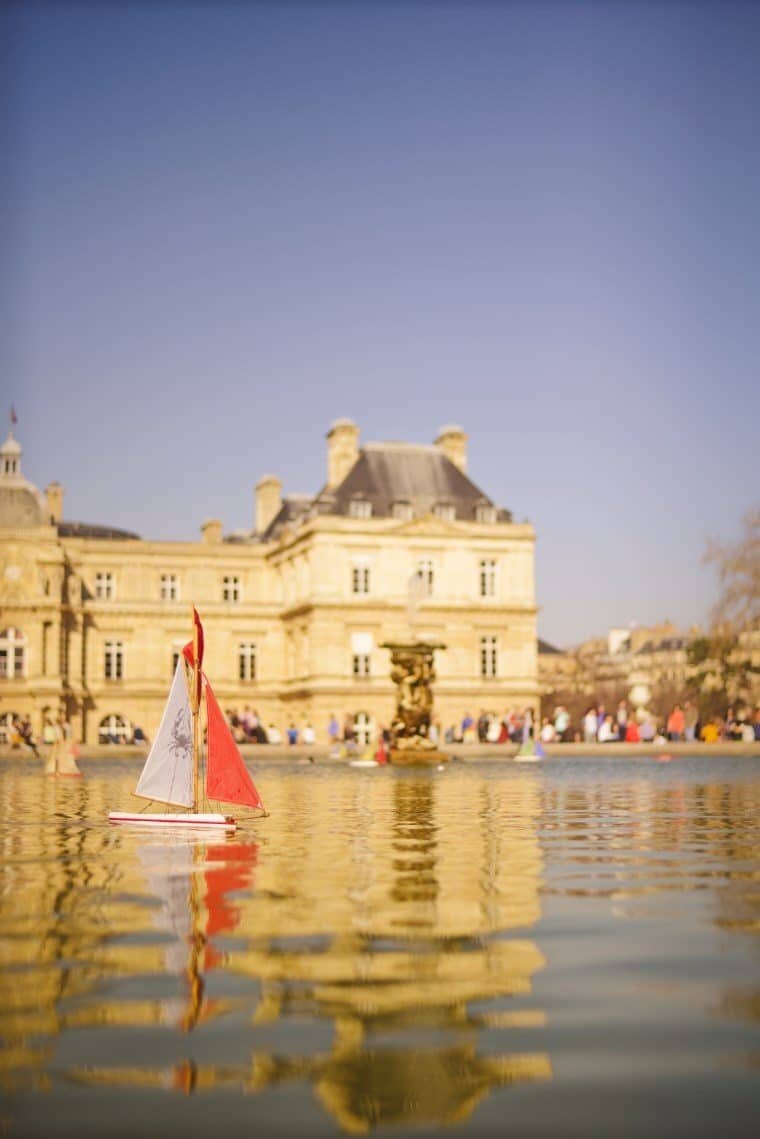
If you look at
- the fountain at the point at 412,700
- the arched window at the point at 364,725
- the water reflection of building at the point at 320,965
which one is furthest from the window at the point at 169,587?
the water reflection of building at the point at 320,965

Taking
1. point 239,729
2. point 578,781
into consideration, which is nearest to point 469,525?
point 239,729

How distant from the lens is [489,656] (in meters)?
77.8

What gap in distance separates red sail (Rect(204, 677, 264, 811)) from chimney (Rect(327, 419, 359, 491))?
64050 millimetres

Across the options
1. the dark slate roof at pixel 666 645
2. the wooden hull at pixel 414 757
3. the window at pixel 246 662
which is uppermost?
the dark slate roof at pixel 666 645

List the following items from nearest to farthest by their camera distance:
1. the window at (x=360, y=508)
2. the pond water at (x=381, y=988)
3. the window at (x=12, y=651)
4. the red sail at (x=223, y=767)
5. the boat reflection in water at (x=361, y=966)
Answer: the pond water at (x=381, y=988), the boat reflection in water at (x=361, y=966), the red sail at (x=223, y=767), the window at (x=12, y=651), the window at (x=360, y=508)

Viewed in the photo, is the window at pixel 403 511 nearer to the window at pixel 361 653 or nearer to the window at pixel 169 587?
the window at pixel 361 653

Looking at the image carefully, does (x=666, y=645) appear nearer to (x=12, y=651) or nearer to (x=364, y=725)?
(x=364, y=725)

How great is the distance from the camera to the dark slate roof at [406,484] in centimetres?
7762

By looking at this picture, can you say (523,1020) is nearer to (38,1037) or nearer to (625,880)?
(38,1037)

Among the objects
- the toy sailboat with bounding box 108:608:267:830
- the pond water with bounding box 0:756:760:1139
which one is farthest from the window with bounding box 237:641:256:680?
the pond water with bounding box 0:756:760:1139

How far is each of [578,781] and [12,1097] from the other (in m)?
26.1

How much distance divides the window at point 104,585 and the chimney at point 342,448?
1218 centimetres

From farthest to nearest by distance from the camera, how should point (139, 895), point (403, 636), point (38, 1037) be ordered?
point (403, 636)
point (139, 895)
point (38, 1037)

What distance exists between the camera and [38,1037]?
5469 mm
